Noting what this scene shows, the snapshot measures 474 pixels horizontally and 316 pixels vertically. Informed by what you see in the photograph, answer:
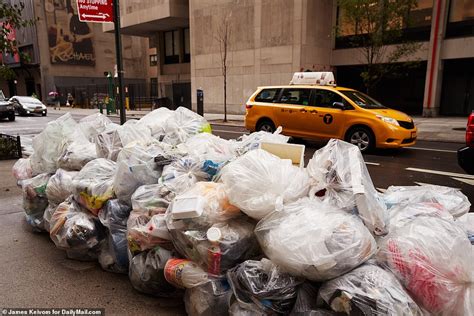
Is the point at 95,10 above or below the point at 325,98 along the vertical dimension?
above

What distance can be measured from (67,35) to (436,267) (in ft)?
160

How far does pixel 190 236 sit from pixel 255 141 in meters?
1.47

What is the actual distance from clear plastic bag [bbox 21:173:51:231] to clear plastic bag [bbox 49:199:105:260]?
2.40 feet

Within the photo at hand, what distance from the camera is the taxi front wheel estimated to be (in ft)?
28.6

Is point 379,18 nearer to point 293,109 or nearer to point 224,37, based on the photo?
point 293,109

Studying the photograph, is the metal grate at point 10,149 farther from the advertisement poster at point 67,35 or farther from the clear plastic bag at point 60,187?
the advertisement poster at point 67,35

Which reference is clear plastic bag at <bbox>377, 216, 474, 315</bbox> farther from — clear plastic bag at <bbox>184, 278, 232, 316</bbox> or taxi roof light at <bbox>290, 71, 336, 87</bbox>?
taxi roof light at <bbox>290, 71, 336, 87</bbox>

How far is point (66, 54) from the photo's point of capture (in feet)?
140

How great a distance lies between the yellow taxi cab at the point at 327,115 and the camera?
8.52 meters

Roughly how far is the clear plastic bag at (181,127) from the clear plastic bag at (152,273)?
170cm

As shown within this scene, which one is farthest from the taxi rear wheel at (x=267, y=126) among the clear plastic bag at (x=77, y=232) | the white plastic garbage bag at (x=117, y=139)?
the clear plastic bag at (x=77, y=232)

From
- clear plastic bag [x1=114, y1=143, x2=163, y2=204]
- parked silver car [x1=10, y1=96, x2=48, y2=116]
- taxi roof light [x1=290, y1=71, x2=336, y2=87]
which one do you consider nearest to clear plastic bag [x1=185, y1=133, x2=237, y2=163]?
clear plastic bag [x1=114, y1=143, x2=163, y2=204]

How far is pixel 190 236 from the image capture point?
2.35m

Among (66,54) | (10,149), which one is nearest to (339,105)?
(10,149)
